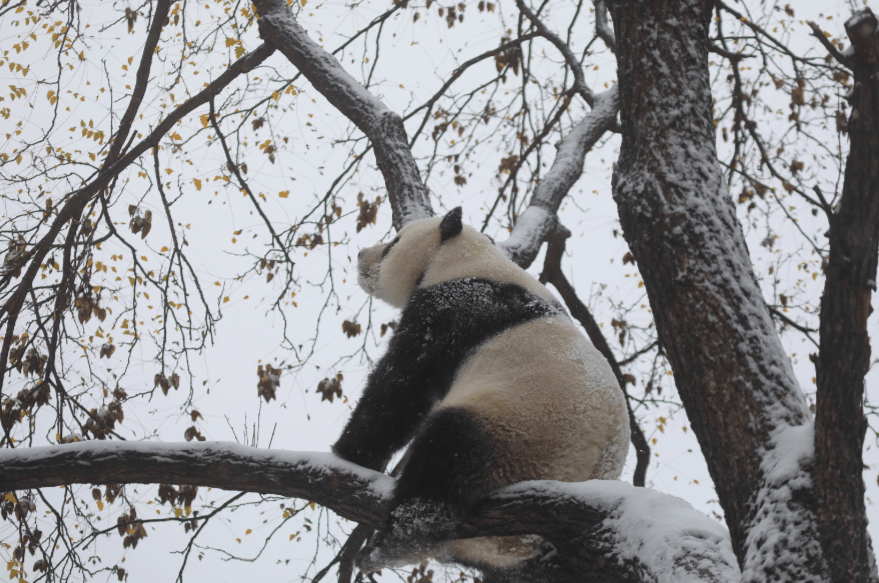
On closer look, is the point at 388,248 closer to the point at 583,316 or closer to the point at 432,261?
the point at 432,261

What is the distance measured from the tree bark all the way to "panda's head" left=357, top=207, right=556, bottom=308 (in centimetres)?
142

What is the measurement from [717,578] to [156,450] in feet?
5.95

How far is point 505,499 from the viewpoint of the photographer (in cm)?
187

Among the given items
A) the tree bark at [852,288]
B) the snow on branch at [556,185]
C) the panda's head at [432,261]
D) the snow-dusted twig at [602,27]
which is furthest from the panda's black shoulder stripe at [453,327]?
the snow-dusted twig at [602,27]

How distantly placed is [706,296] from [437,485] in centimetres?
100

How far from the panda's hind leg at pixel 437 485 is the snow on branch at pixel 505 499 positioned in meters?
0.06

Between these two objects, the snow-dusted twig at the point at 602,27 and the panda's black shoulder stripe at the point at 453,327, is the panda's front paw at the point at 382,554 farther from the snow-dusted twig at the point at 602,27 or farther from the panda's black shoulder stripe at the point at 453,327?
the snow-dusted twig at the point at 602,27

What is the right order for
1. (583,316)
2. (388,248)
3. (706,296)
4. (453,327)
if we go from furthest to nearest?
(583,316) < (388,248) < (453,327) < (706,296)

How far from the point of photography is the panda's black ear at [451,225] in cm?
295

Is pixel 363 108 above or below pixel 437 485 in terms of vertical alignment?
above

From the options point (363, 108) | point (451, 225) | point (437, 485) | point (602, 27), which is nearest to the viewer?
point (437, 485)

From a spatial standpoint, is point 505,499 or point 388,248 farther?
point 388,248

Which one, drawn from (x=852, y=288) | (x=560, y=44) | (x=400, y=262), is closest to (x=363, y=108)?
(x=400, y=262)

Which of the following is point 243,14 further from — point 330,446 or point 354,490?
point 354,490
